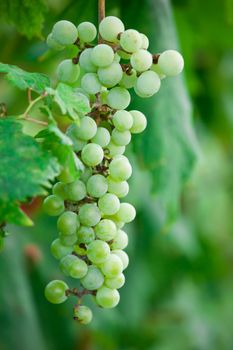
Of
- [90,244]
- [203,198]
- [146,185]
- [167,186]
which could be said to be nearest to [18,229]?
[146,185]

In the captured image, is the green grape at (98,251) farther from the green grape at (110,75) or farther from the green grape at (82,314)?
the green grape at (110,75)

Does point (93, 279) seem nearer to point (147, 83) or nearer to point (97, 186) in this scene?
point (97, 186)

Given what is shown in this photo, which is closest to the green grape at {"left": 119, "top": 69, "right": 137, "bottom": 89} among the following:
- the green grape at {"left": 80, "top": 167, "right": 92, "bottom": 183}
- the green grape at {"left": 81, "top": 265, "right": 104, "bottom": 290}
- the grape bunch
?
the grape bunch

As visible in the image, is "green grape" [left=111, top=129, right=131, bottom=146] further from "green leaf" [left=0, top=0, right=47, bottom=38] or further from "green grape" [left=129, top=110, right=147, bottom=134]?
"green leaf" [left=0, top=0, right=47, bottom=38]

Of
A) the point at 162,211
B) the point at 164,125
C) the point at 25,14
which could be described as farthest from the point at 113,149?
the point at 162,211

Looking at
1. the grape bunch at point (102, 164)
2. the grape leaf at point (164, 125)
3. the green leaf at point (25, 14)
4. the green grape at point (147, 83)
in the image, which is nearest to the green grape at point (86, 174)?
the grape bunch at point (102, 164)

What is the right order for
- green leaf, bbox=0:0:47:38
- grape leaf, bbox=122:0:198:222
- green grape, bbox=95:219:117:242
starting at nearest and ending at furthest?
green grape, bbox=95:219:117:242, green leaf, bbox=0:0:47:38, grape leaf, bbox=122:0:198:222
